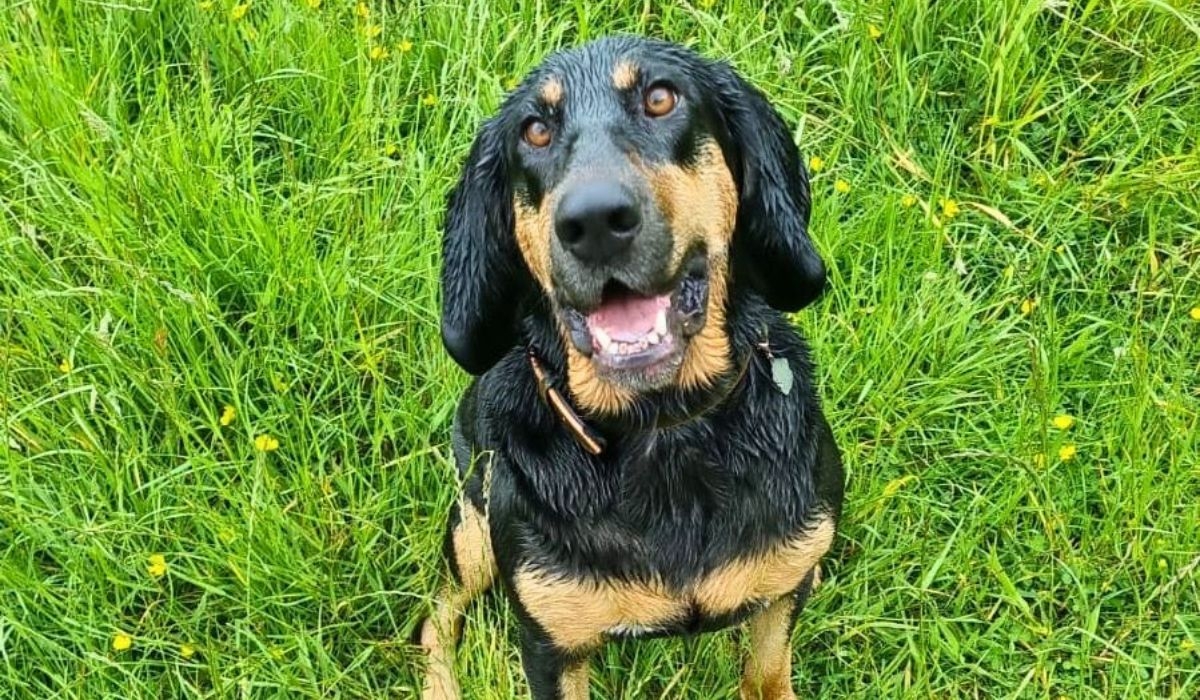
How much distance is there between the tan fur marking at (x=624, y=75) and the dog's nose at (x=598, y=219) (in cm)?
31

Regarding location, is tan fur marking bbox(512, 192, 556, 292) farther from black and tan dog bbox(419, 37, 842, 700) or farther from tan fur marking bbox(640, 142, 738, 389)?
tan fur marking bbox(640, 142, 738, 389)

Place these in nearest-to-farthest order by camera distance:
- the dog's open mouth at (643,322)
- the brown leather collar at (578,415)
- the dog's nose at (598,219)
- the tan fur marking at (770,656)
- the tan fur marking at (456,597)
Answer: the dog's nose at (598,219) < the dog's open mouth at (643,322) < the brown leather collar at (578,415) < the tan fur marking at (770,656) < the tan fur marking at (456,597)

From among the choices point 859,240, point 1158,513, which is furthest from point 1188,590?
point 859,240

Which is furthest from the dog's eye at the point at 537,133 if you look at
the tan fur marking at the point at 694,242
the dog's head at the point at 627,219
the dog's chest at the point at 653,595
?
the dog's chest at the point at 653,595

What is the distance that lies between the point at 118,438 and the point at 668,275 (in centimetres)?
166

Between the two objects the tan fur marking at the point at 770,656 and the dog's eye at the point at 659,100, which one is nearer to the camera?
the dog's eye at the point at 659,100

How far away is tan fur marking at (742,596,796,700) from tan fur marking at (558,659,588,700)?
388 millimetres

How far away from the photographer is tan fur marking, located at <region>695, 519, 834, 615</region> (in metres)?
2.48

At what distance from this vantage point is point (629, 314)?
2266mm

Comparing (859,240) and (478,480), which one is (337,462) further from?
(859,240)

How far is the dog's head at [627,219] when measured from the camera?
2.16 metres

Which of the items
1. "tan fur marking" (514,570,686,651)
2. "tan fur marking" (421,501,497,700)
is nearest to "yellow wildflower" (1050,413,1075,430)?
"tan fur marking" (514,570,686,651)

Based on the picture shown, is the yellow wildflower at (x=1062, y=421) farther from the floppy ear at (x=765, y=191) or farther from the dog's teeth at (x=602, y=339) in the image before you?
the dog's teeth at (x=602, y=339)

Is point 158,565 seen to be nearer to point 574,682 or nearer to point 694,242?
point 574,682
